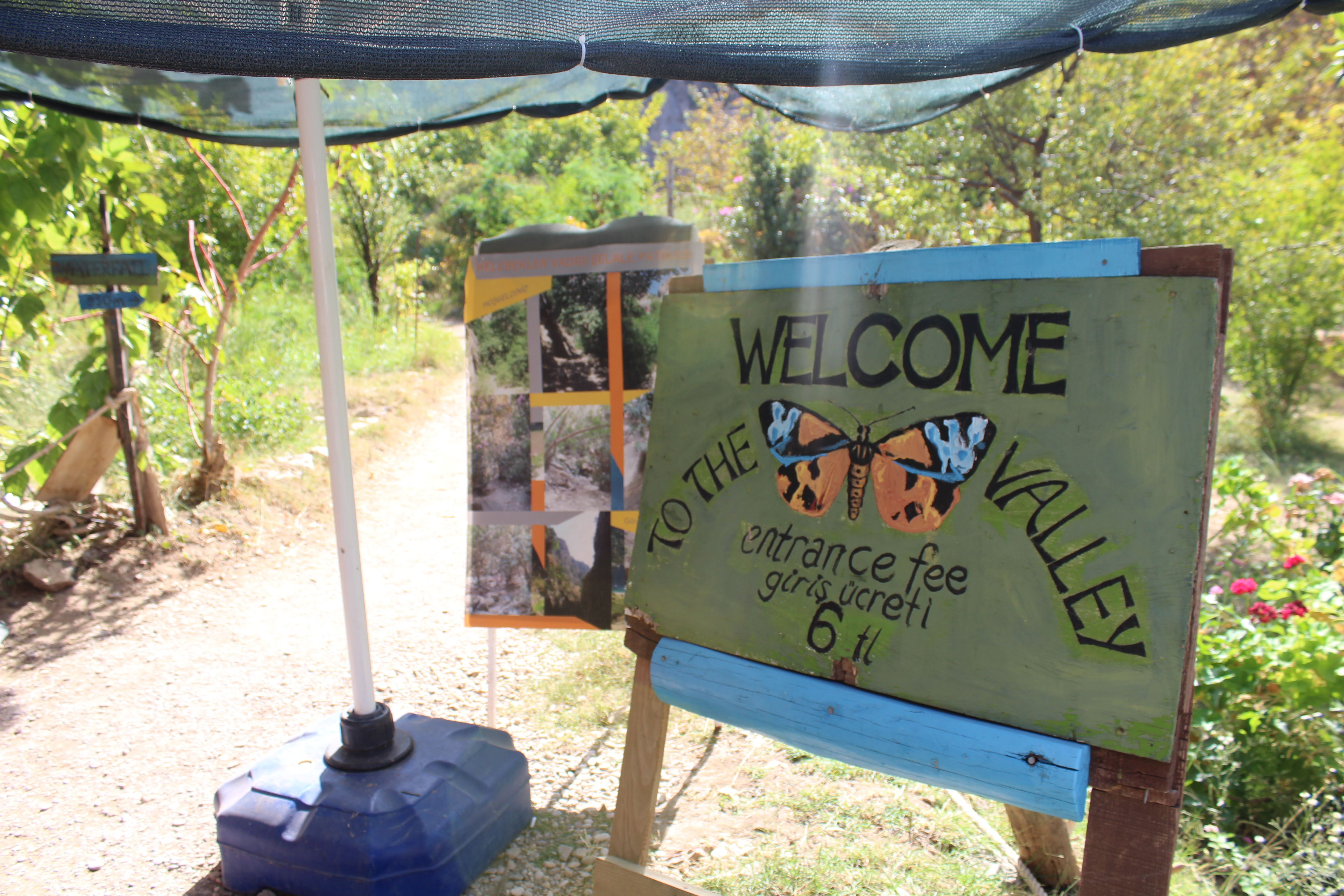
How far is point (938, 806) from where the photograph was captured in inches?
93.7

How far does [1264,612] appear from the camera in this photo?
2.47 m

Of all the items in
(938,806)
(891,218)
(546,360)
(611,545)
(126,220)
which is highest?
(891,218)

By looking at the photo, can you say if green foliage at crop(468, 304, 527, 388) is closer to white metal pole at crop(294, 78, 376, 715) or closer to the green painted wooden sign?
white metal pole at crop(294, 78, 376, 715)

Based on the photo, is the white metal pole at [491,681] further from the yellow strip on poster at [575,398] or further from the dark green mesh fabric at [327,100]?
the dark green mesh fabric at [327,100]

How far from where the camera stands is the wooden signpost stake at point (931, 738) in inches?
49.1

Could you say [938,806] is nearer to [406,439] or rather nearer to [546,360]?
[546,360]

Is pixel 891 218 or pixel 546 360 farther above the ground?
pixel 891 218

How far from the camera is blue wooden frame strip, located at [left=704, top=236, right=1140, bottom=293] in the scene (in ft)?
4.35

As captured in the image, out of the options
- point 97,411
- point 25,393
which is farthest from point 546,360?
point 25,393

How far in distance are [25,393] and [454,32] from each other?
18.4 ft

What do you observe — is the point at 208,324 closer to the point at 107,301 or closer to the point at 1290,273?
the point at 107,301

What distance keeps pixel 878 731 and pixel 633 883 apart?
0.64m

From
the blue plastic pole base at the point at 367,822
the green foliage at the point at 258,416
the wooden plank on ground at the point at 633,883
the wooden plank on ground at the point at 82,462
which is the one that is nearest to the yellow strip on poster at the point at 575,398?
the blue plastic pole base at the point at 367,822

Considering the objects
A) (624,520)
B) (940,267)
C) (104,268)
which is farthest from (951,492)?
(104,268)
